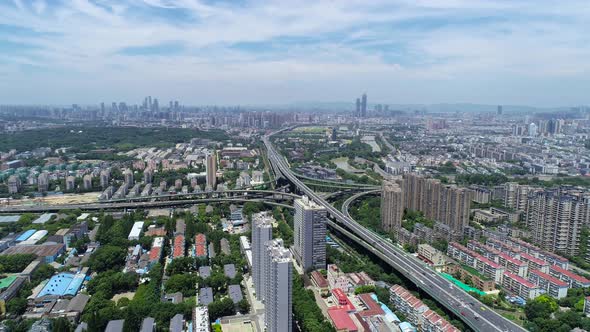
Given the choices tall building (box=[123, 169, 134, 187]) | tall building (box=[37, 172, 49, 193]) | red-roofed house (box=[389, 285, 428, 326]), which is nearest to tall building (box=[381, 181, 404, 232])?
red-roofed house (box=[389, 285, 428, 326])

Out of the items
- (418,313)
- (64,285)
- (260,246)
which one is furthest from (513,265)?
(64,285)

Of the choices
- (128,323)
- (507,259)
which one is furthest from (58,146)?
(507,259)

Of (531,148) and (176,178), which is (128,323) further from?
(531,148)

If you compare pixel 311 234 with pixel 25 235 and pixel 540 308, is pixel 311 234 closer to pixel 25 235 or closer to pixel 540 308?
pixel 540 308

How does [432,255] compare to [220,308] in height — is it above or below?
above

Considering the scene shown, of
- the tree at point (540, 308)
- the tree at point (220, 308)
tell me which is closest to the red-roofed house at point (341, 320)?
the tree at point (220, 308)
